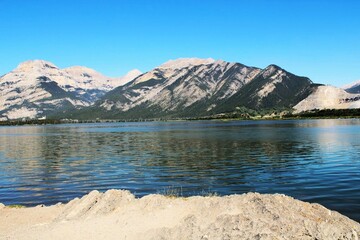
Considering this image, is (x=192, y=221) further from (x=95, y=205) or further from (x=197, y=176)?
(x=197, y=176)

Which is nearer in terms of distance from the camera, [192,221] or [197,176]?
[192,221]

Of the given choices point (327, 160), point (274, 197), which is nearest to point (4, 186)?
point (274, 197)

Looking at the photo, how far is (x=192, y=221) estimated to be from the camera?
23.2 meters

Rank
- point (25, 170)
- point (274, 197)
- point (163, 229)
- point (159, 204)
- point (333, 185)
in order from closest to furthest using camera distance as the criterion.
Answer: point (163, 229) < point (274, 197) < point (159, 204) < point (333, 185) < point (25, 170)

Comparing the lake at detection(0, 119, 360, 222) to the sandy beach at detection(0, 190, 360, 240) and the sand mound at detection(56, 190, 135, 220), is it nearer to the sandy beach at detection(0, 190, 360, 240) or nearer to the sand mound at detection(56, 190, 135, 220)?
the sandy beach at detection(0, 190, 360, 240)

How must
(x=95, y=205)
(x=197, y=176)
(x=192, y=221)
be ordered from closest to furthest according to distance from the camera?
(x=192, y=221)
(x=95, y=205)
(x=197, y=176)

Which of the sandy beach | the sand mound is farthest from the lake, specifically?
the sand mound

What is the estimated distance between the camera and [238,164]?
68688mm

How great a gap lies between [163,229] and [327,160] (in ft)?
177

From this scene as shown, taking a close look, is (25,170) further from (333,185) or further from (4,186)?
(333,185)

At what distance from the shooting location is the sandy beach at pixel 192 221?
20.8m

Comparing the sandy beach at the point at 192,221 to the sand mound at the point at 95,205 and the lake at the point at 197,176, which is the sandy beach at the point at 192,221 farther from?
the lake at the point at 197,176

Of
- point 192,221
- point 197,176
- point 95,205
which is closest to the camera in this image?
point 192,221

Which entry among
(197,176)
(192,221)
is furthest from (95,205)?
(197,176)
